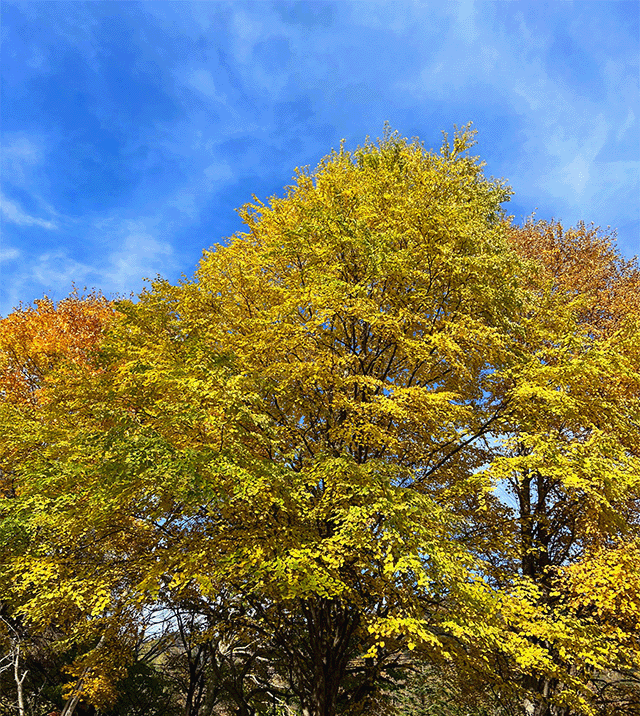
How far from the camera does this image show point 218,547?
6.96 meters

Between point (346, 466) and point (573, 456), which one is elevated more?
point (573, 456)

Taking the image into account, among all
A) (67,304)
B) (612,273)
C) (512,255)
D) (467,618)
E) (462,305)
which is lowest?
(467,618)

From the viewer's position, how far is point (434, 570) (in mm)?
6047

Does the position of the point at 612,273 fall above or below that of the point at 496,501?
above

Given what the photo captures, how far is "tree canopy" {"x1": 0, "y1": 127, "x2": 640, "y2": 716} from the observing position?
6.25 meters

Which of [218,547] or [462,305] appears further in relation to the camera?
[462,305]

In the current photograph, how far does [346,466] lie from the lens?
20.9 feet

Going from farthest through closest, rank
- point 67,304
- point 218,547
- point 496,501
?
point 67,304, point 496,501, point 218,547

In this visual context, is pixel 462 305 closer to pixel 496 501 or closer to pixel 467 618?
pixel 496 501

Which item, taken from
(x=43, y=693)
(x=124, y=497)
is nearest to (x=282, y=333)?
(x=124, y=497)

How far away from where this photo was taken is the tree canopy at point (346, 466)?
6.25m

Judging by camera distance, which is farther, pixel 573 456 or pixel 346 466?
pixel 573 456

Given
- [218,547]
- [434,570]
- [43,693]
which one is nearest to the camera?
[434,570]

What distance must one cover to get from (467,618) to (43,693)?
13201mm
